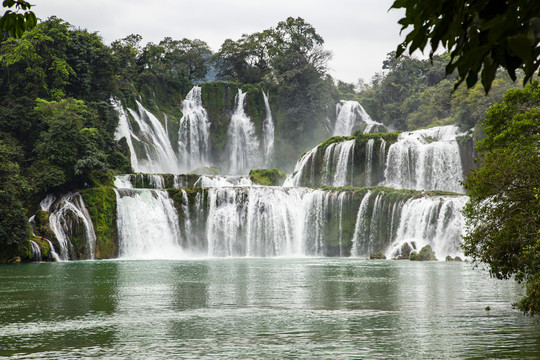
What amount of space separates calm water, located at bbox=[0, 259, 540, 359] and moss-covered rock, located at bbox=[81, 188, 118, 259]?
14.6 metres

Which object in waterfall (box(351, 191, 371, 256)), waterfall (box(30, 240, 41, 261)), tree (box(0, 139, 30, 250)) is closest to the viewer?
tree (box(0, 139, 30, 250))

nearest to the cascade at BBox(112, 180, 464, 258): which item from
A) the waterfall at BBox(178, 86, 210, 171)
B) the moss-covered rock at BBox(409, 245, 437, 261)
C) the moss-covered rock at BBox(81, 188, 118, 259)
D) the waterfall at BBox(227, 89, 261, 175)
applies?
the moss-covered rock at BBox(81, 188, 118, 259)

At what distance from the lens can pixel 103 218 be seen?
37.7 metres

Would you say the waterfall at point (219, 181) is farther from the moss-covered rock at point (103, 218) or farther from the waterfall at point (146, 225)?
the moss-covered rock at point (103, 218)

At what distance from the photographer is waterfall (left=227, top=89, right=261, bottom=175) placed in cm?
6356

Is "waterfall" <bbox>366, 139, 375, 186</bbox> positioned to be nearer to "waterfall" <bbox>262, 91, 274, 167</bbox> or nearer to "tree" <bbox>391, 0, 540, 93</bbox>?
"waterfall" <bbox>262, 91, 274, 167</bbox>

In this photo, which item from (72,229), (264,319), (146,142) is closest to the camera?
(264,319)

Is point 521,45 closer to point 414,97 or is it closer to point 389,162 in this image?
point 389,162

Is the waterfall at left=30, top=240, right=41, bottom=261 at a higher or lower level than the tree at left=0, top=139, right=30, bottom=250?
lower

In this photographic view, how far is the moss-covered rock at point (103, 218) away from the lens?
37188 millimetres

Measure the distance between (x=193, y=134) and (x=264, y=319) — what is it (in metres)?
49.6

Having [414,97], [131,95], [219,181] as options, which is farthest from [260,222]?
[414,97]

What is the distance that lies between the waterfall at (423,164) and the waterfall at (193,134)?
2131cm

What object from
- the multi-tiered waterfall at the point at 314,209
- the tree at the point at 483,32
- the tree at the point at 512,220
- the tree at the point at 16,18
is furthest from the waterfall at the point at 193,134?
the tree at the point at 483,32
